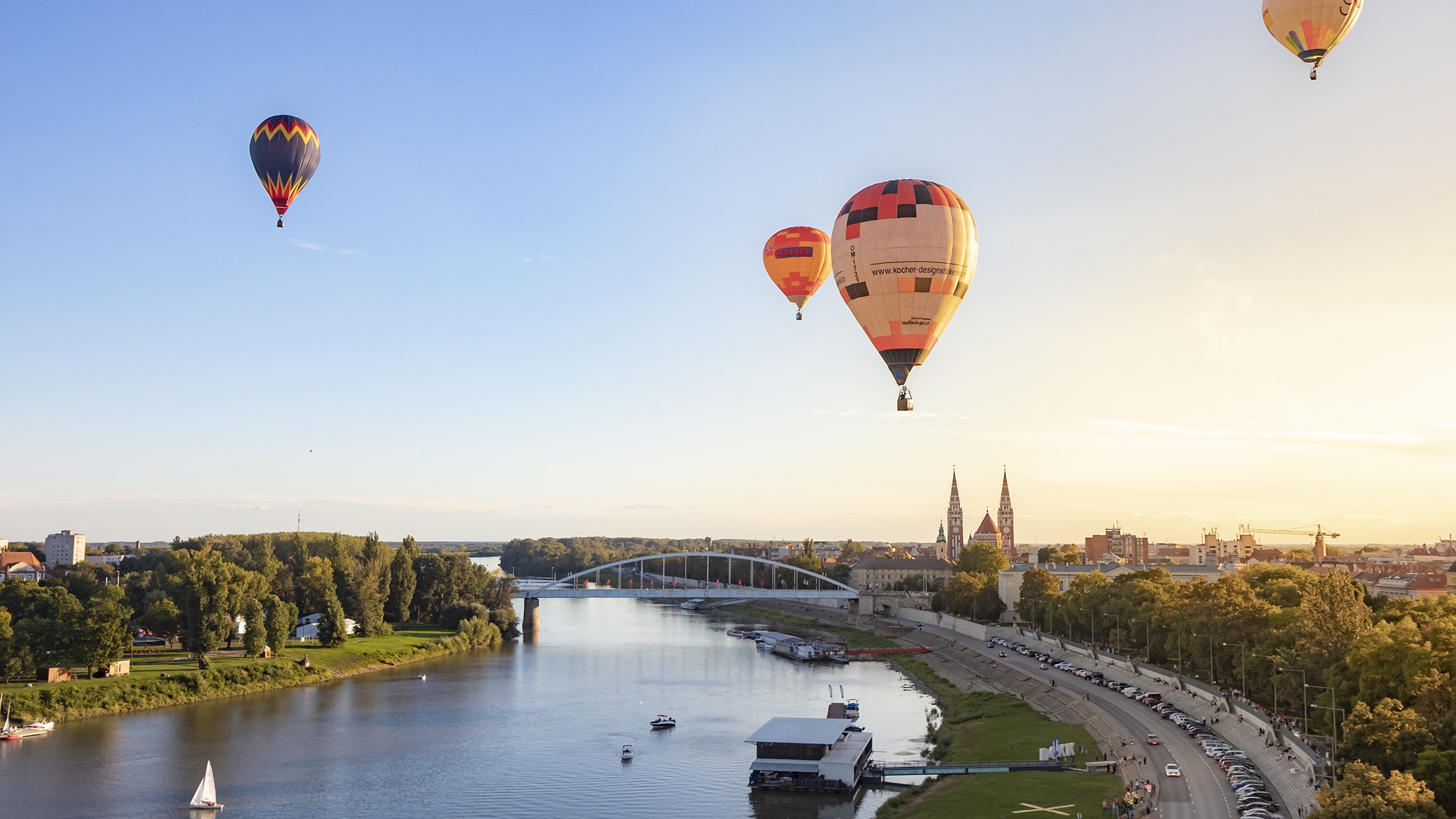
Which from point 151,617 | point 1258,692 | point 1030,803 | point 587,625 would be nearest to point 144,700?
point 151,617

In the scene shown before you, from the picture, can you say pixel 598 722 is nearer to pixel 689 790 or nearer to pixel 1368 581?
pixel 689 790

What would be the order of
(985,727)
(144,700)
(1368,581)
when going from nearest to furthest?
1. (985,727)
2. (144,700)
3. (1368,581)

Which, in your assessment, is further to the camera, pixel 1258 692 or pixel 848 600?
pixel 848 600

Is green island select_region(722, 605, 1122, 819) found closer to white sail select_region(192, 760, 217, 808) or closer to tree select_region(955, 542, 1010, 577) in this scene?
white sail select_region(192, 760, 217, 808)

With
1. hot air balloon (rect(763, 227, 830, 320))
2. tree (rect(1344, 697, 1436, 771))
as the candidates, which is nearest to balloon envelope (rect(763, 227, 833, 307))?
hot air balloon (rect(763, 227, 830, 320))

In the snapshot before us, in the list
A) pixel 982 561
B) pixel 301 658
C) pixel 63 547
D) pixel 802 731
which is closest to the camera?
pixel 802 731

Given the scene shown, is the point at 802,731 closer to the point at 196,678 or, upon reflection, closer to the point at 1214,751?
the point at 1214,751

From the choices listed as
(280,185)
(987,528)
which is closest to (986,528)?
(987,528)
